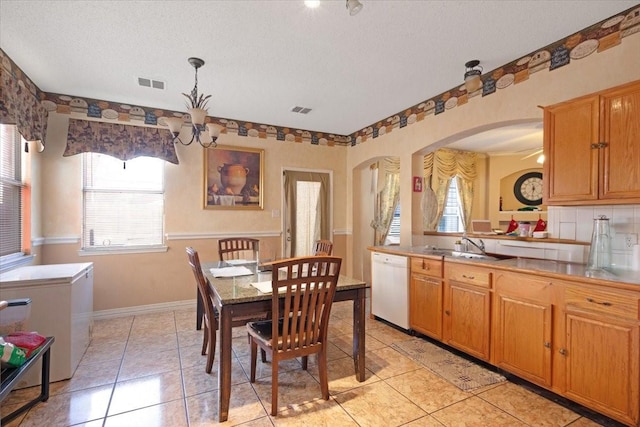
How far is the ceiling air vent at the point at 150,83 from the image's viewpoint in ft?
10.1

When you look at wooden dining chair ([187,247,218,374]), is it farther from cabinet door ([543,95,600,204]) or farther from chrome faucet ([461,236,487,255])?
cabinet door ([543,95,600,204])

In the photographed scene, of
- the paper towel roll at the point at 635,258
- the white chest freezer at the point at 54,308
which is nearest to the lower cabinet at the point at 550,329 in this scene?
the paper towel roll at the point at 635,258

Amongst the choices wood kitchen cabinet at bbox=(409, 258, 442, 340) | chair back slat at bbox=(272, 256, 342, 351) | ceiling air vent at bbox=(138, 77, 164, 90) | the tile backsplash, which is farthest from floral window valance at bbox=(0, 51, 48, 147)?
the tile backsplash

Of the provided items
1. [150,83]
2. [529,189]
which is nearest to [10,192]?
[150,83]

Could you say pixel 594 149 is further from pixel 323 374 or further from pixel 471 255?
pixel 323 374

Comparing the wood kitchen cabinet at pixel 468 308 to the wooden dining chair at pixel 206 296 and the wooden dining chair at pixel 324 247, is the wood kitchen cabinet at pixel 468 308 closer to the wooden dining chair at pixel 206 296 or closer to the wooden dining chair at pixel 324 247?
the wooden dining chair at pixel 324 247

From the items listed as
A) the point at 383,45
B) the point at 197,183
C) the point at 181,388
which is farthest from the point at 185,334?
the point at 383,45

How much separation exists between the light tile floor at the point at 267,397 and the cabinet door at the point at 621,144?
4.83ft

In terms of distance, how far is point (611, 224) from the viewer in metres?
2.20

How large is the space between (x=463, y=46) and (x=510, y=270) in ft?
5.96

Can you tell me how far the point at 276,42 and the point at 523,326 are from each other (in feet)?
9.33

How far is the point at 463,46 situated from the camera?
246cm

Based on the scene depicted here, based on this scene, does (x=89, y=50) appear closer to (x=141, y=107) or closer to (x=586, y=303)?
(x=141, y=107)

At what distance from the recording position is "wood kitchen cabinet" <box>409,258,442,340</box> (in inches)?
112
